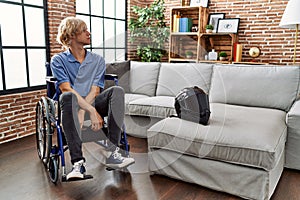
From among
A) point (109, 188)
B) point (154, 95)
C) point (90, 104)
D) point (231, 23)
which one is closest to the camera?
point (109, 188)

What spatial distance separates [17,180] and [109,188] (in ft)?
2.42

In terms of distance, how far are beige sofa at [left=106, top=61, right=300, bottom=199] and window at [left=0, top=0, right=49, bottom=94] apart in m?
1.23

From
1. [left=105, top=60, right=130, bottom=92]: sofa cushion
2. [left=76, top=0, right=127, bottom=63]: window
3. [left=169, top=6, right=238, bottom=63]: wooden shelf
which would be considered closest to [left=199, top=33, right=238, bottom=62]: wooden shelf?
[left=169, top=6, right=238, bottom=63]: wooden shelf

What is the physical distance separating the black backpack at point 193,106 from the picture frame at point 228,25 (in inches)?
99.3

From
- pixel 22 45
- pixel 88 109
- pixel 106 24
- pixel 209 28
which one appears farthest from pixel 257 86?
pixel 106 24

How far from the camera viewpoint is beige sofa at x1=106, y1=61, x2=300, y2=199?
72.6 inches

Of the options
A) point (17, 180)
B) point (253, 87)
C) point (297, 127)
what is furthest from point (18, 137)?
point (297, 127)

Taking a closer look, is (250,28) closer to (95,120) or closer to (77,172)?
(95,120)

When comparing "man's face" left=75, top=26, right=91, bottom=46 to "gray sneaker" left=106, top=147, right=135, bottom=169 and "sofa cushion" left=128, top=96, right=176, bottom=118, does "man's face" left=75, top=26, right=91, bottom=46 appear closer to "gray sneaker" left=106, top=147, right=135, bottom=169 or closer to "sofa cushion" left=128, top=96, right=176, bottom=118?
"gray sneaker" left=106, top=147, right=135, bottom=169

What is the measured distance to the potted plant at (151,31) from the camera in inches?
187

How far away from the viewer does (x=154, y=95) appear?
3.43 m

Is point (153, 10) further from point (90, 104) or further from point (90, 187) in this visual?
point (90, 187)

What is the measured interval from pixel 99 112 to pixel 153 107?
2.78 ft

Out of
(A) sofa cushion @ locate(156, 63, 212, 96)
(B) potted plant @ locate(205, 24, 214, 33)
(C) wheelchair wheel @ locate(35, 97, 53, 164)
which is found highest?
(B) potted plant @ locate(205, 24, 214, 33)
